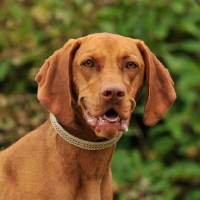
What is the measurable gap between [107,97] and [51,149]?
0.71m

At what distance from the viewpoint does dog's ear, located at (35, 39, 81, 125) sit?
5.43 metres

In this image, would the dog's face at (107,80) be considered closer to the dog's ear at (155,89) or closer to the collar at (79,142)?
the dog's ear at (155,89)

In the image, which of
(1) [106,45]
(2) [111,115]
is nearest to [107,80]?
(2) [111,115]

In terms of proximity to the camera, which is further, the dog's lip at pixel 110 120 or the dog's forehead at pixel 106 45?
the dog's forehead at pixel 106 45

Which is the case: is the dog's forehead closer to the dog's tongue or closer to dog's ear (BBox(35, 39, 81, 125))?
dog's ear (BBox(35, 39, 81, 125))

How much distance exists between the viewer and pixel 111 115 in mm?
5301

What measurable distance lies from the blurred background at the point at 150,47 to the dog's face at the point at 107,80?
372 centimetres

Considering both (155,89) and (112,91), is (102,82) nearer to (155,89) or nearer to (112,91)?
(112,91)

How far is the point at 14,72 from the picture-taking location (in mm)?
9898

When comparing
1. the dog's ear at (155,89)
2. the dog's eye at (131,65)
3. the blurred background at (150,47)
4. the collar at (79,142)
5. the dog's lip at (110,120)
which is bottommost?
the blurred background at (150,47)

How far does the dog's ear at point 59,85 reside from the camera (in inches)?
214

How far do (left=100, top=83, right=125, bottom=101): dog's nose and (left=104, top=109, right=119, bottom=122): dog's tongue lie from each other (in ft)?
0.44

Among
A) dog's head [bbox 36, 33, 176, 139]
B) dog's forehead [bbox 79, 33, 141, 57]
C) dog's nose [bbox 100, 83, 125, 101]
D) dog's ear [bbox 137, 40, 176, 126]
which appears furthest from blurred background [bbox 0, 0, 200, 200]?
dog's nose [bbox 100, 83, 125, 101]

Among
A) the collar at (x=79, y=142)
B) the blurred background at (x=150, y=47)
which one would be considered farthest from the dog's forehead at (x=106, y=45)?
the blurred background at (x=150, y=47)
